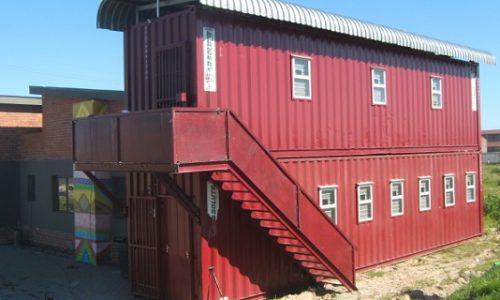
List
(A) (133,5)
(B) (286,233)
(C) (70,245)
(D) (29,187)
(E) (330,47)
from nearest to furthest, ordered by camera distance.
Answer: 1. (B) (286,233)
2. (A) (133,5)
3. (E) (330,47)
4. (C) (70,245)
5. (D) (29,187)

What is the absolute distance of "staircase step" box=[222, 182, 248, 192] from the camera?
11.9 m

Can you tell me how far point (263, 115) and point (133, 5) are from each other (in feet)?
13.8

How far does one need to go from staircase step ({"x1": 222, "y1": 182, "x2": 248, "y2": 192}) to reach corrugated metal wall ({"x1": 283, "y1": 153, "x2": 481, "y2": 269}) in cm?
206

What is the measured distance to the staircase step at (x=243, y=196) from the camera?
39.6ft

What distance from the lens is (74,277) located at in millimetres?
16031

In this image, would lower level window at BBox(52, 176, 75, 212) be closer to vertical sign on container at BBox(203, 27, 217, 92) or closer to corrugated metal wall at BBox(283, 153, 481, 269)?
vertical sign on container at BBox(203, 27, 217, 92)

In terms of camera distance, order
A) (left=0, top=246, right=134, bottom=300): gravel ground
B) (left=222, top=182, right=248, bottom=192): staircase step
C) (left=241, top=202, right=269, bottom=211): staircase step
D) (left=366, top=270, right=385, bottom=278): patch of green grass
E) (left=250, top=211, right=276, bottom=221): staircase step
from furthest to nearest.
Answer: (left=366, top=270, right=385, bottom=278): patch of green grass
(left=0, top=246, right=134, bottom=300): gravel ground
(left=250, top=211, right=276, bottom=221): staircase step
(left=241, top=202, right=269, bottom=211): staircase step
(left=222, top=182, right=248, bottom=192): staircase step

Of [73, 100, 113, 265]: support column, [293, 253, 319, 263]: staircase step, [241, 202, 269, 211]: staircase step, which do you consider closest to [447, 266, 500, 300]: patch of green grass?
[293, 253, 319, 263]: staircase step

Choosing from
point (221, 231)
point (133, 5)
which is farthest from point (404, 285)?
point (133, 5)

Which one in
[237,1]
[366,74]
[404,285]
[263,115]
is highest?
[237,1]

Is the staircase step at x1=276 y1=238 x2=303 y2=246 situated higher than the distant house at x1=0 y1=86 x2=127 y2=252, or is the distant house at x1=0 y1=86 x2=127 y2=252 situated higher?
the distant house at x1=0 y1=86 x2=127 y2=252

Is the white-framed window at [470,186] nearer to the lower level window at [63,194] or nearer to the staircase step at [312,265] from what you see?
the staircase step at [312,265]

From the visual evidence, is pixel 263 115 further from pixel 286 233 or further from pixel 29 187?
pixel 29 187

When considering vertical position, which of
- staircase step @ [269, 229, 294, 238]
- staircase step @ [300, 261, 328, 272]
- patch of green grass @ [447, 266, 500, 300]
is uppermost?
staircase step @ [269, 229, 294, 238]
